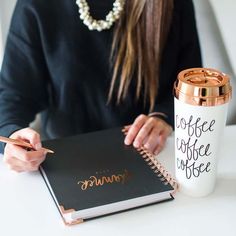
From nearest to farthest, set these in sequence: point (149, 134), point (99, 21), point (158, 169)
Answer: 1. point (158, 169)
2. point (149, 134)
3. point (99, 21)

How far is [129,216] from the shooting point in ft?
2.27

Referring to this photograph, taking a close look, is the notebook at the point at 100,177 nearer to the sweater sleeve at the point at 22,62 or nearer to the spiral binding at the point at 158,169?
the spiral binding at the point at 158,169

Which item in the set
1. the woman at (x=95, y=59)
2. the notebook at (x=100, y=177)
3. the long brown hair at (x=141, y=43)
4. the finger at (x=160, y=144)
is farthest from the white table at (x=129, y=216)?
the long brown hair at (x=141, y=43)

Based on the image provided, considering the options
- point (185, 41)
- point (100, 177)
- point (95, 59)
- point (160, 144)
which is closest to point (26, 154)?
point (100, 177)

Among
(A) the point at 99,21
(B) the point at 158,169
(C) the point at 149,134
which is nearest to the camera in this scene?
(B) the point at 158,169

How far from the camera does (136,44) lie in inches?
40.4

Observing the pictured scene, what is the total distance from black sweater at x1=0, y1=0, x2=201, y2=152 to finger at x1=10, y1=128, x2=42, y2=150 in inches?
4.5

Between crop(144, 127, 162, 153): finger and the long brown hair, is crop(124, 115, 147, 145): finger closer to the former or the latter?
crop(144, 127, 162, 153): finger

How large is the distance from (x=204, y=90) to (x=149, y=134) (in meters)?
0.24

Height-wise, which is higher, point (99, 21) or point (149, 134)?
point (99, 21)

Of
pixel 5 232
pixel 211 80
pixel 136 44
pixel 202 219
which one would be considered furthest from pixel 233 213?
pixel 136 44

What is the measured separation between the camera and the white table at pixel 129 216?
0.67 metres

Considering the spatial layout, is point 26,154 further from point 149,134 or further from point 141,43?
point 141,43

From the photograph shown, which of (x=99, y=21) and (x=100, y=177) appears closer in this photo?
(x=100, y=177)
